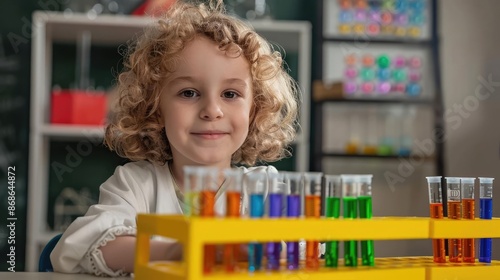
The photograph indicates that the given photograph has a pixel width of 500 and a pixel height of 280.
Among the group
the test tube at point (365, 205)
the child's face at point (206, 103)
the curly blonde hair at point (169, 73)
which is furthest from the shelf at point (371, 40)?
the test tube at point (365, 205)

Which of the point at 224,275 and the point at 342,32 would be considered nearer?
the point at 224,275

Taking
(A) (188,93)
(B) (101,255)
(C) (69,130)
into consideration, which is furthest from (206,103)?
(C) (69,130)

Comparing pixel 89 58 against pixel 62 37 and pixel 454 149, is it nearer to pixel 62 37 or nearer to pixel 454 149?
pixel 62 37

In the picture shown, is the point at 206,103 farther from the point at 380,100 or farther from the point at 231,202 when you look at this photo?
the point at 380,100

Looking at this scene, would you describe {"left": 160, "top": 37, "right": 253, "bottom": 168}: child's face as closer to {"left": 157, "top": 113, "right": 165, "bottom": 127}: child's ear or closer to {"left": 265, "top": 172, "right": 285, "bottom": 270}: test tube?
{"left": 157, "top": 113, "right": 165, "bottom": 127}: child's ear

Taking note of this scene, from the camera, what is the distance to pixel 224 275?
30.4 inches

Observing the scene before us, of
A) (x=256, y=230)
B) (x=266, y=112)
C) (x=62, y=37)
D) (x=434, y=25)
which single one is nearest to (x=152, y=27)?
(x=266, y=112)

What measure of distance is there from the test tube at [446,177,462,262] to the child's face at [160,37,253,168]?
1.56ft

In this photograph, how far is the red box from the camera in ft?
10.8

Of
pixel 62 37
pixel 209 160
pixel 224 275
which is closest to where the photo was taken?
pixel 224 275

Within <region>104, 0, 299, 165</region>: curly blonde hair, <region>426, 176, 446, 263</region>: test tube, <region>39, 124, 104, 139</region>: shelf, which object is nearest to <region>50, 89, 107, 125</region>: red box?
<region>39, 124, 104, 139</region>: shelf

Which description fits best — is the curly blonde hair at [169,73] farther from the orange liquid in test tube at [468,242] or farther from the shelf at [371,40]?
the shelf at [371,40]

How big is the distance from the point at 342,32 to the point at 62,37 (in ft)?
4.53

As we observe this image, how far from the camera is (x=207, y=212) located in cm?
78
